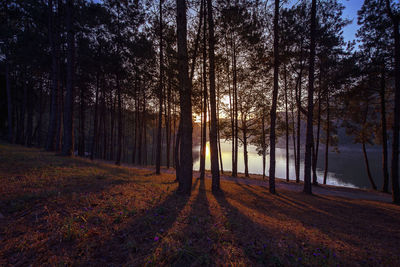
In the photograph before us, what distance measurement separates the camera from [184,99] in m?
6.14

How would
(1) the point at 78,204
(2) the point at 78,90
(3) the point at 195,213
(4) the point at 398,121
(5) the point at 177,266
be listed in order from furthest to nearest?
(2) the point at 78,90
(4) the point at 398,121
(3) the point at 195,213
(1) the point at 78,204
(5) the point at 177,266

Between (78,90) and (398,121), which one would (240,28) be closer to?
(398,121)

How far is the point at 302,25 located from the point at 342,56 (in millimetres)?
4791

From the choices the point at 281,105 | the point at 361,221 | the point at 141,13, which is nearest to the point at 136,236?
the point at 361,221

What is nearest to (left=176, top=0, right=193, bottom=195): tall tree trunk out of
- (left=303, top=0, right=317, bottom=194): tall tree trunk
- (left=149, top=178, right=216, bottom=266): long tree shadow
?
(left=149, top=178, right=216, bottom=266): long tree shadow

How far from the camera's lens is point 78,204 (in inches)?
146

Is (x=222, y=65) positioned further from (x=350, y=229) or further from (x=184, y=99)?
(x=350, y=229)

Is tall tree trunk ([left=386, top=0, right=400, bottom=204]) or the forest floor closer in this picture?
the forest floor

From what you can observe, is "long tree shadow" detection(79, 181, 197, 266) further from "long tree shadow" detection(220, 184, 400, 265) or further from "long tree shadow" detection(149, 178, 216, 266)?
"long tree shadow" detection(220, 184, 400, 265)

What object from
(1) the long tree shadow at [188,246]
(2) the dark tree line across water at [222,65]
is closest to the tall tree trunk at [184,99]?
(2) the dark tree line across water at [222,65]

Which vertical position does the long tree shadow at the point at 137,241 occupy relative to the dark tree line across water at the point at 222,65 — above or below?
below

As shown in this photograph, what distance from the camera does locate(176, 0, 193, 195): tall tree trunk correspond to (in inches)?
235

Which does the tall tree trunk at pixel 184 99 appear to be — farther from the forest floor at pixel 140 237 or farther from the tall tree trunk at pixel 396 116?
the tall tree trunk at pixel 396 116

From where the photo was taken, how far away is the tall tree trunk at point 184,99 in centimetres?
596
